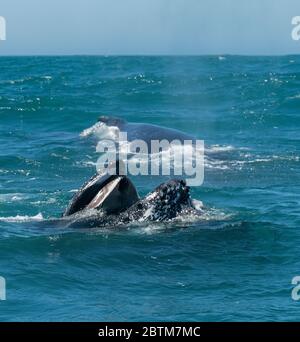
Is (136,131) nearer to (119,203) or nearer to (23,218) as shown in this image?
(23,218)

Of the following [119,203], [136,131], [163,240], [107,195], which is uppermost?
[136,131]

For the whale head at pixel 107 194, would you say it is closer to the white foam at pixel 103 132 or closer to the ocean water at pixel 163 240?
the ocean water at pixel 163 240

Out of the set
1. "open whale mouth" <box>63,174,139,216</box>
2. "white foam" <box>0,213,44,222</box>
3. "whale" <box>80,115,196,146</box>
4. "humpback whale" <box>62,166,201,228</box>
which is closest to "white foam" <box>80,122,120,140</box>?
"whale" <box>80,115,196,146</box>

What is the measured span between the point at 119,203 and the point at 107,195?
0.87 ft

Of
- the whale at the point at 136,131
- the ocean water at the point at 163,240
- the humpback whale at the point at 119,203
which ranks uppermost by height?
the whale at the point at 136,131

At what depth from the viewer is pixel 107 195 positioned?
518 inches

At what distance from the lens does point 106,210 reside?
13.3 metres

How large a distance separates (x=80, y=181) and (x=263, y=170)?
15.5ft

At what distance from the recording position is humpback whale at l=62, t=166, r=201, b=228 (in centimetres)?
1318

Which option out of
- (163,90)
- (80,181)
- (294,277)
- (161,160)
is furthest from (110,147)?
(163,90)

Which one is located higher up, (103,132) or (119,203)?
(103,132)

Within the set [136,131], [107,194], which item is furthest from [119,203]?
[136,131]

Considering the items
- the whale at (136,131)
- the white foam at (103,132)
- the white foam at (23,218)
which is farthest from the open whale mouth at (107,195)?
the white foam at (103,132)

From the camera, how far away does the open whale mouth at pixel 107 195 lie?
13.1 metres
